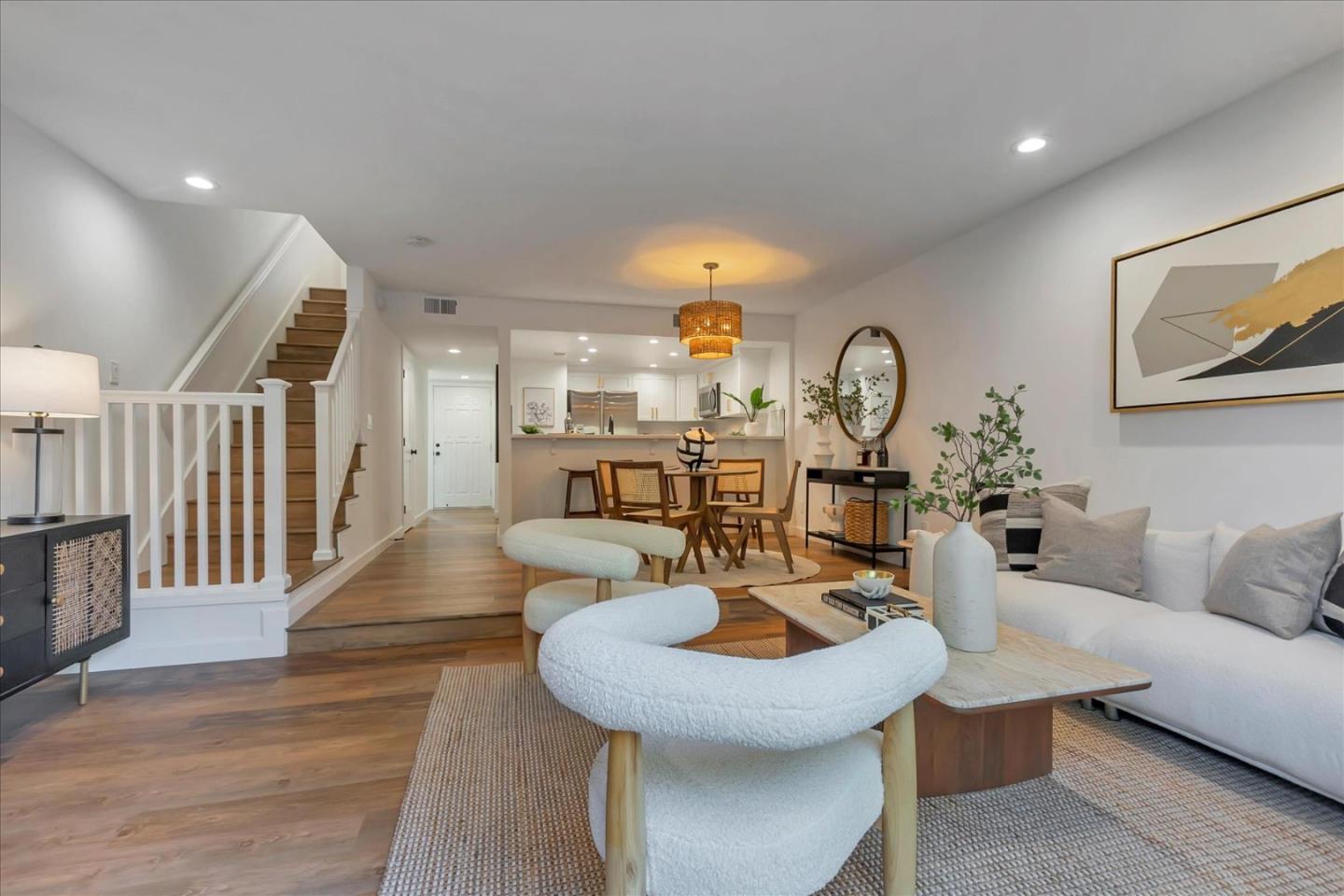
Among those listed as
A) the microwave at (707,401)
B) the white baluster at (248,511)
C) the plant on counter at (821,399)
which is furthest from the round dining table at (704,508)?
the microwave at (707,401)

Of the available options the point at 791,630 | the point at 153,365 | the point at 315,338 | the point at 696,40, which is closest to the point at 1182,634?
the point at 791,630

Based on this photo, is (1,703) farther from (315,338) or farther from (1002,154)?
(1002,154)

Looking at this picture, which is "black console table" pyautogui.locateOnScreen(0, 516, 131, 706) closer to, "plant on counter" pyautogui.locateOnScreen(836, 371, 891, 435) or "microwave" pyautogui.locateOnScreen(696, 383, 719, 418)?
"plant on counter" pyautogui.locateOnScreen(836, 371, 891, 435)

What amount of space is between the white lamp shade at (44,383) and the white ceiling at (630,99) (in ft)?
3.55

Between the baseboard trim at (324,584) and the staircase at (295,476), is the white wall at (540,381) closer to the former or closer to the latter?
the staircase at (295,476)

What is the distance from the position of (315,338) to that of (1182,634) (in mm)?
6452

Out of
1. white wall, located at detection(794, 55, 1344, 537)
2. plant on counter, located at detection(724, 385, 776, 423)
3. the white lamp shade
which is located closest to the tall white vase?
white wall, located at detection(794, 55, 1344, 537)

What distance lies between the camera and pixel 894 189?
329 centimetres

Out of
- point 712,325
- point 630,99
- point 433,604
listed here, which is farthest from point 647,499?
point 630,99

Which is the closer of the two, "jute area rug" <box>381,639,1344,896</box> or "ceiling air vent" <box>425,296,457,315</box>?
"jute area rug" <box>381,639,1344,896</box>

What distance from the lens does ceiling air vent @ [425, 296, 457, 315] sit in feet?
17.8

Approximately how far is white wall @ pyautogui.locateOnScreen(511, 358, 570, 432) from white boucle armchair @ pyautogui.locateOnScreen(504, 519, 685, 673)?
233 inches

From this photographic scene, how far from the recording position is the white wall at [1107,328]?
7.47ft

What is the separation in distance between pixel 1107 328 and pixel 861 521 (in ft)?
7.20
